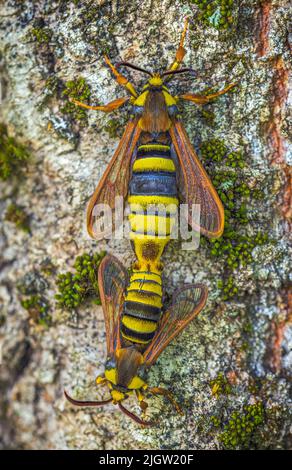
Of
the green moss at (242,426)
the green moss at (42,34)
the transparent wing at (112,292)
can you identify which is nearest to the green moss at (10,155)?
the green moss at (42,34)

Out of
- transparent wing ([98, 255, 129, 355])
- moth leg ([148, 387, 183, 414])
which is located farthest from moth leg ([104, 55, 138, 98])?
moth leg ([148, 387, 183, 414])

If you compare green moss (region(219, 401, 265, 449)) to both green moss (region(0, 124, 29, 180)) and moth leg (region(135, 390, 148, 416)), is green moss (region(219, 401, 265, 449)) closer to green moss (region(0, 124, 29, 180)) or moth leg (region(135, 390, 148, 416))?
moth leg (region(135, 390, 148, 416))

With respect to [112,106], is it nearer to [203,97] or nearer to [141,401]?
[203,97]

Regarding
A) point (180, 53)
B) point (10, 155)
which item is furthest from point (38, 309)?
point (180, 53)

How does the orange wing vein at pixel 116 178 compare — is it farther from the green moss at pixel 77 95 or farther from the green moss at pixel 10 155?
the green moss at pixel 10 155

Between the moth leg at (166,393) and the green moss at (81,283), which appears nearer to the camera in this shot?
the moth leg at (166,393)
